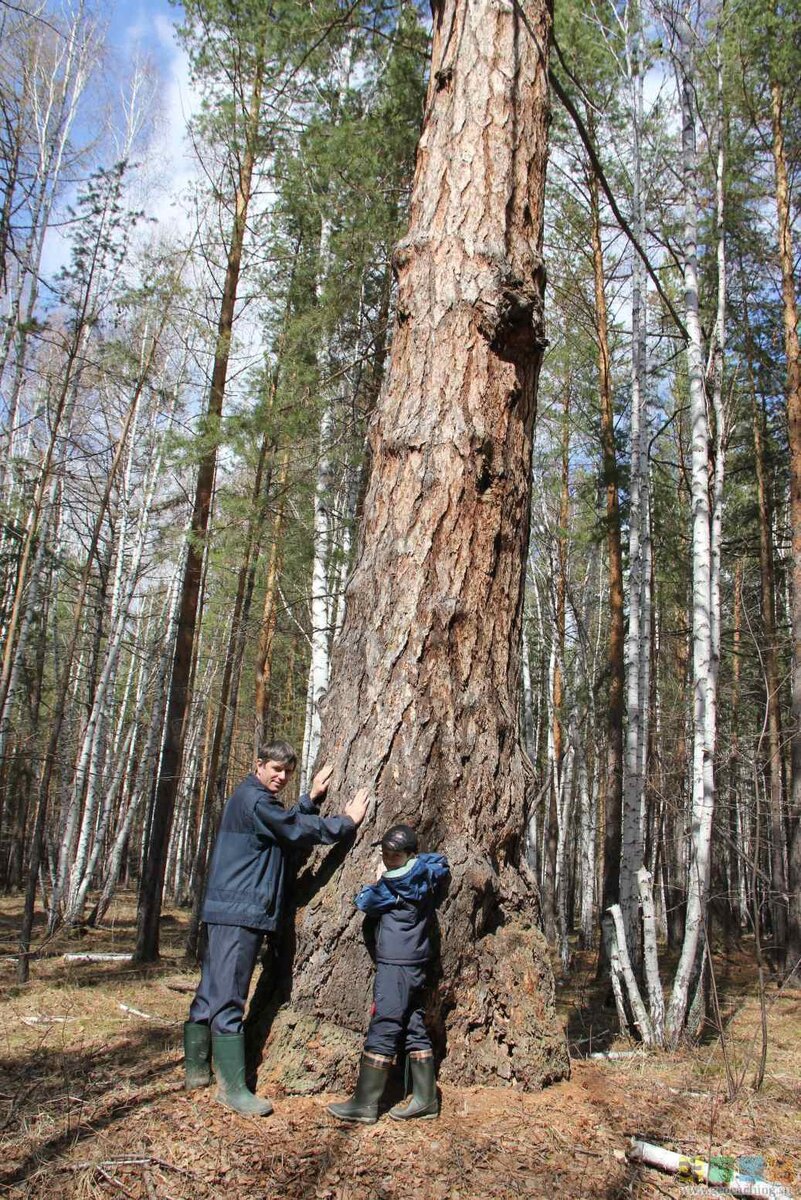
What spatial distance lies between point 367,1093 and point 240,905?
31.4 inches

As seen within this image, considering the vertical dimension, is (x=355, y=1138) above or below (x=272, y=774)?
below

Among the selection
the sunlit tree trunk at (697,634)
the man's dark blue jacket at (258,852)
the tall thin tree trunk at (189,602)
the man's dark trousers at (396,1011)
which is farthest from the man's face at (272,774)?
the tall thin tree trunk at (189,602)

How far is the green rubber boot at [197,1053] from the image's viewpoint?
9.57ft

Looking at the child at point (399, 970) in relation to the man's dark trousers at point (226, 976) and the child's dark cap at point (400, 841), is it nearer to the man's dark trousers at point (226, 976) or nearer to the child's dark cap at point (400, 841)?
the child's dark cap at point (400, 841)

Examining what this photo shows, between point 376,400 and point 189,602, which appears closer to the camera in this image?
point 376,400

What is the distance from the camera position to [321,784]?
10.4ft

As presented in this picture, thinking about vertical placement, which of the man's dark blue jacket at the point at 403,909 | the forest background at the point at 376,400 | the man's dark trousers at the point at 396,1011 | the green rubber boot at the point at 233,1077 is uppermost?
the forest background at the point at 376,400

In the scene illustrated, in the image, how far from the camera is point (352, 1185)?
88.1 inches

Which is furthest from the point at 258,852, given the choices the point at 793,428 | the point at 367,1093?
the point at 793,428

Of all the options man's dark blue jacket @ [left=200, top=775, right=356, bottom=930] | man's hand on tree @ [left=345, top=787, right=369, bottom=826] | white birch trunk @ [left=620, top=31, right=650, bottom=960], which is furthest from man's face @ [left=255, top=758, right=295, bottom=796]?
white birch trunk @ [left=620, top=31, right=650, bottom=960]

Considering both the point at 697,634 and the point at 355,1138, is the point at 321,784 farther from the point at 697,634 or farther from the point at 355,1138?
the point at 697,634

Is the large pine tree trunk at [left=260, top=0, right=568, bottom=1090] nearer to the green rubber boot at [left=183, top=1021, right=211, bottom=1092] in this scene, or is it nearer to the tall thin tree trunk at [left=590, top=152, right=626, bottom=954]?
the green rubber boot at [left=183, top=1021, right=211, bottom=1092]

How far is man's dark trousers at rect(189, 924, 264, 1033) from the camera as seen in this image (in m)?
2.92

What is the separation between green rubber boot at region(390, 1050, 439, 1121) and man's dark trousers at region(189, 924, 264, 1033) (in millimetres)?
664
